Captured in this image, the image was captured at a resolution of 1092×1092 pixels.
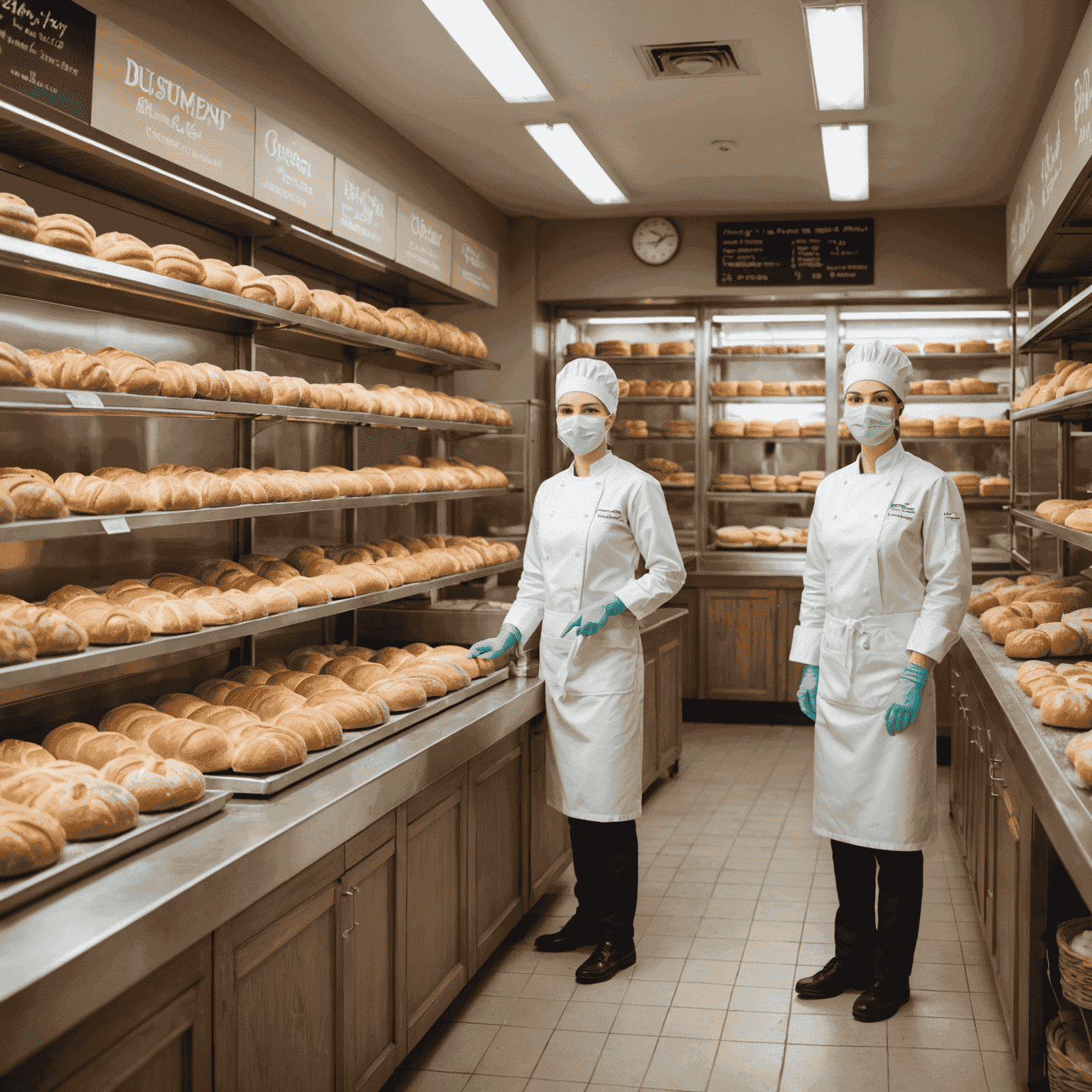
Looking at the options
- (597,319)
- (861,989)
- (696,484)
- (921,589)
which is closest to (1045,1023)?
(861,989)

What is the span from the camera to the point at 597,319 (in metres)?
7.10

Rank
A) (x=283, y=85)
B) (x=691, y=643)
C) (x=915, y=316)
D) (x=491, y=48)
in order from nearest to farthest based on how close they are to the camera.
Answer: (x=491, y=48) < (x=283, y=85) < (x=691, y=643) < (x=915, y=316)

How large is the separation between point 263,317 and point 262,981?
1.70m

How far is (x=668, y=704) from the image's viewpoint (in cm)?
513

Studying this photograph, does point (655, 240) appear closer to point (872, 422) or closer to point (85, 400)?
point (872, 422)

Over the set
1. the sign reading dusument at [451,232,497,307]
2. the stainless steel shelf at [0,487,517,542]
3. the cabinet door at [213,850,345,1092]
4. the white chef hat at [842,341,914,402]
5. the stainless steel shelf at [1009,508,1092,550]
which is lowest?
the cabinet door at [213,850,345,1092]

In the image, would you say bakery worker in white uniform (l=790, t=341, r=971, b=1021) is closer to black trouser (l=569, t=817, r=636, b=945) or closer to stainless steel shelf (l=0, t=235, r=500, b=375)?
black trouser (l=569, t=817, r=636, b=945)

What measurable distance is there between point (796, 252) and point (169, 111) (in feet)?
15.0

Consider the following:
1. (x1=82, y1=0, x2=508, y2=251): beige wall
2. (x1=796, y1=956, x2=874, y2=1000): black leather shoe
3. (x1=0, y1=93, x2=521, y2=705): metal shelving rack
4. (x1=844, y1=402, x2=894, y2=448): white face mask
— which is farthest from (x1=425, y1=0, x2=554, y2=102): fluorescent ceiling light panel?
(x1=796, y1=956, x2=874, y2=1000): black leather shoe

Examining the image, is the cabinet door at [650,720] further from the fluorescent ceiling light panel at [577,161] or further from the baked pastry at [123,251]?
the baked pastry at [123,251]

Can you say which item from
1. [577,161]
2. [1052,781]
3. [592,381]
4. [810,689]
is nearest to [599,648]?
[810,689]

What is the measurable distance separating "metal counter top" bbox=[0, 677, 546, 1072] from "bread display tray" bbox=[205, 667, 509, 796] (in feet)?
0.08

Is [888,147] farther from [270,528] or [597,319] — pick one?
[270,528]

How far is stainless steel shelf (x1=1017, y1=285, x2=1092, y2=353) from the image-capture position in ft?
10.2
